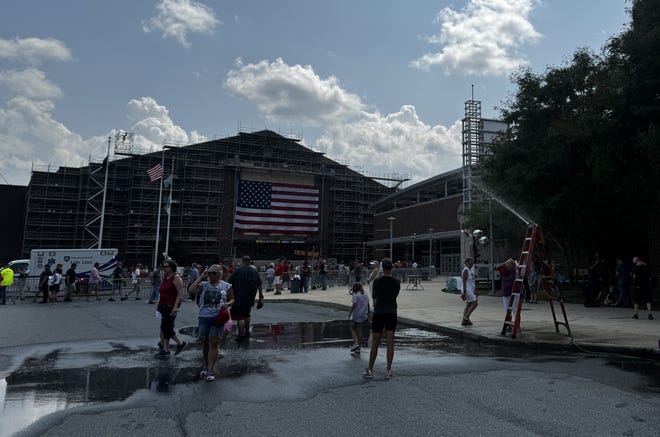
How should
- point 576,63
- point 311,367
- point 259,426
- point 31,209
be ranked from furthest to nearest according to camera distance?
point 31,209
point 576,63
point 311,367
point 259,426

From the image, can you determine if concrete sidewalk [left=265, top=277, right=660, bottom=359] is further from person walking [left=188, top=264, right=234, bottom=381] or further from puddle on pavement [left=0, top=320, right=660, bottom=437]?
person walking [left=188, top=264, right=234, bottom=381]

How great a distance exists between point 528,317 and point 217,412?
419 inches

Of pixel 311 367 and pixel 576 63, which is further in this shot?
pixel 576 63

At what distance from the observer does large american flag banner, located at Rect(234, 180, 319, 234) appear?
6222 centimetres

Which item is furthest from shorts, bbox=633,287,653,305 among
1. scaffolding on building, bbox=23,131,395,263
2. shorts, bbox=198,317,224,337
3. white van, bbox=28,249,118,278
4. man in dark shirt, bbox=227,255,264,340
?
scaffolding on building, bbox=23,131,395,263

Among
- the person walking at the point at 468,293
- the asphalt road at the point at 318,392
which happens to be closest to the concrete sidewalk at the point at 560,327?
the person walking at the point at 468,293

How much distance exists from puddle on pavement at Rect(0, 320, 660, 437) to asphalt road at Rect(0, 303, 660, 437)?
0.09ft

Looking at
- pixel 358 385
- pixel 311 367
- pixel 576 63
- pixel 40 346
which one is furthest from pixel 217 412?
pixel 576 63

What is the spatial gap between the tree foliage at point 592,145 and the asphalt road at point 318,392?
9747 millimetres

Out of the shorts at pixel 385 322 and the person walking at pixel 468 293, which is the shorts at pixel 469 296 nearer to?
the person walking at pixel 468 293

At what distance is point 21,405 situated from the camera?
5.36m

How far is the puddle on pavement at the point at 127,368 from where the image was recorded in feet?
18.2

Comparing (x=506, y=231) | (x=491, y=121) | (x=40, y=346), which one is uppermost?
(x=491, y=121)

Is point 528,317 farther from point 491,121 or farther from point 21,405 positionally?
point 491,121
